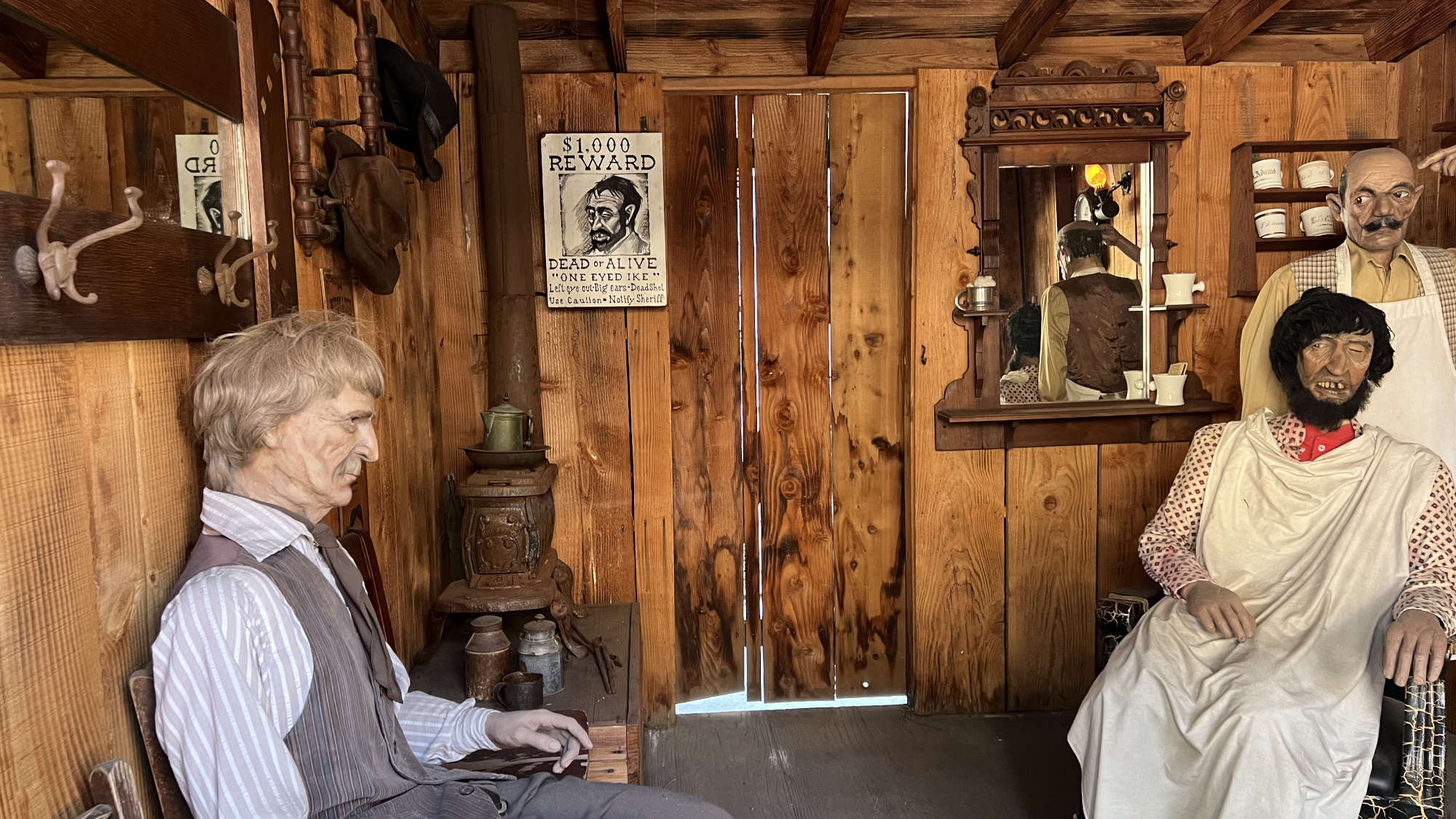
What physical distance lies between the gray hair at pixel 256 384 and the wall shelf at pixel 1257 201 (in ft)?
9.29

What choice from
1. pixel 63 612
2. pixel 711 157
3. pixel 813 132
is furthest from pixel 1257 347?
pixel 63 612

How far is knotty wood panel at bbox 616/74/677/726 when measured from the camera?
300 centimetres

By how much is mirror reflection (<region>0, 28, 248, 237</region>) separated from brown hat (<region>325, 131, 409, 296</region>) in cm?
46

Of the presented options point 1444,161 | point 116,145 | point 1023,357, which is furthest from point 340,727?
point 1444,161

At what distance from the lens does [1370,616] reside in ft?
6.95

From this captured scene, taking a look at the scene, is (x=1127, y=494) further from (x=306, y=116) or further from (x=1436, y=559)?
(x=306, y=116)

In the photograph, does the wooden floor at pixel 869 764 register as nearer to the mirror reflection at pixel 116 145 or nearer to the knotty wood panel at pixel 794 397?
the knotty wood panel at pixel 794 397

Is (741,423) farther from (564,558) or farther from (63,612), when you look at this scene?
(63,612)

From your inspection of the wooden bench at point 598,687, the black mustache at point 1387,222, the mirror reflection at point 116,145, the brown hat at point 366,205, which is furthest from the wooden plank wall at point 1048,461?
the mirror reflection at point 116,145

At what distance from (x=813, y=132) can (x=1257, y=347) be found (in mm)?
1501

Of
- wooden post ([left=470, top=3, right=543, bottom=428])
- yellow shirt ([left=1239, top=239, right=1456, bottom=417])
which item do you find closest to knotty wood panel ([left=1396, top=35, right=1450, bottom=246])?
yellow shirt ([left=1239, top=239, right=1456, bottom=417])

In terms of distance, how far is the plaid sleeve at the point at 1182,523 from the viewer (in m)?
2.37

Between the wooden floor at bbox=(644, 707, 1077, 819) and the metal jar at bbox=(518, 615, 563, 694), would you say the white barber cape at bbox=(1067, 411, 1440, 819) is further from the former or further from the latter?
the metal jar at bbox=(518, 615, 563, 694)

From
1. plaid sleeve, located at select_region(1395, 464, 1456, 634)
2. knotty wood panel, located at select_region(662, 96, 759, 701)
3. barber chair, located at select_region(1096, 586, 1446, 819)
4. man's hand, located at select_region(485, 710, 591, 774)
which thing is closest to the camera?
man's hand, located at select_region(485, 710, 591, 774)
